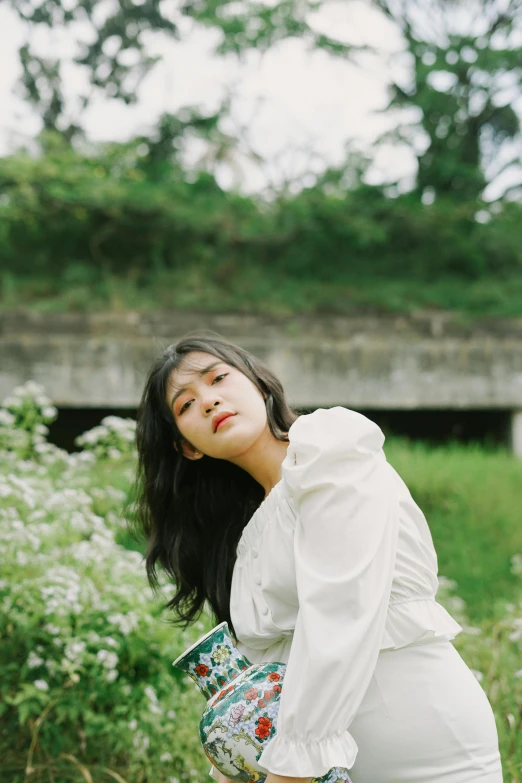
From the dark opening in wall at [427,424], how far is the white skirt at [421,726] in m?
8.80

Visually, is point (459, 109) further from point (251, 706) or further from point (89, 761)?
point (251, 706)

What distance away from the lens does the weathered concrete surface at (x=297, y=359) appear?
9.26 meters

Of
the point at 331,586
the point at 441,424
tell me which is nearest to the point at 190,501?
the point at 331,586

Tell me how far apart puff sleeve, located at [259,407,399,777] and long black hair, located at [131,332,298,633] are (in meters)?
0.54

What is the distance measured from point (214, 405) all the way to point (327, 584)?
2.12ft

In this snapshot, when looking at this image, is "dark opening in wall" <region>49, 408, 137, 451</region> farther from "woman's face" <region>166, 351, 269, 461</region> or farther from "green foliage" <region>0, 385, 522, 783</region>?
"woman's face" <region>166, 351, 269, 461</region>

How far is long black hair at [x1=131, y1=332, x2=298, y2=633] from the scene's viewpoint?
2.13 meters

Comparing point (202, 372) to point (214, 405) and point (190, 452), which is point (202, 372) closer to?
point (214, 405)

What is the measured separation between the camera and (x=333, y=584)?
4.69 ft

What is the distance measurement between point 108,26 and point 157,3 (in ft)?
2.44

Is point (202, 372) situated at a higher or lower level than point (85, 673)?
higher

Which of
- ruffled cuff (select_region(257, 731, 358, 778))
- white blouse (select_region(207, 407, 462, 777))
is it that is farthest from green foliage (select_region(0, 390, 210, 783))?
ruffled cuff (select_region(257, 731, 358, 778))

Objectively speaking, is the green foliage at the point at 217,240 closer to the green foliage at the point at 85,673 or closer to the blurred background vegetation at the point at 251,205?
the blurred background vegetation at the point at 251,205

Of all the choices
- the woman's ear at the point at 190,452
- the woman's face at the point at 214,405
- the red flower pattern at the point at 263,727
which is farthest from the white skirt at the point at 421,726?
the woman's ear at the point at 190,452
